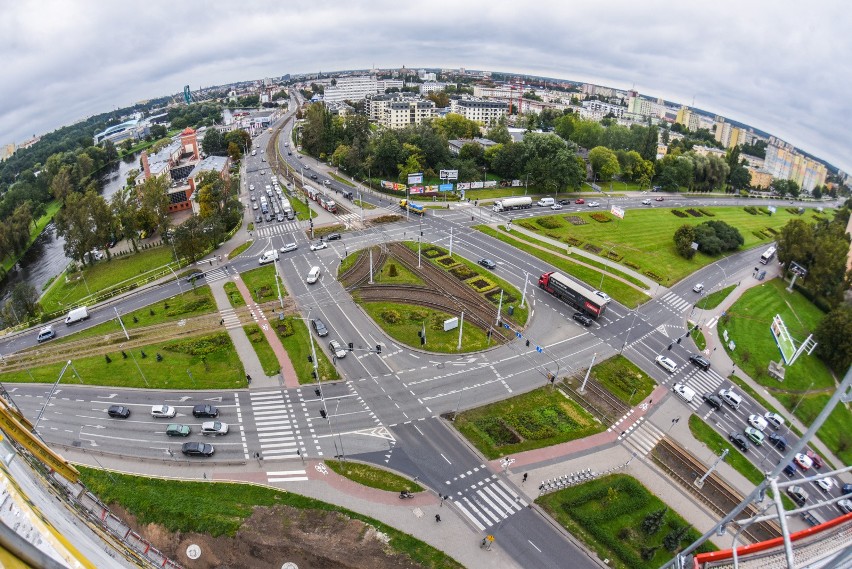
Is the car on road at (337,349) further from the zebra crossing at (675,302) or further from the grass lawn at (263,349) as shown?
the zebra crossing at (675,302)

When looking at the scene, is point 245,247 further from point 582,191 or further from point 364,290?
point 582,191

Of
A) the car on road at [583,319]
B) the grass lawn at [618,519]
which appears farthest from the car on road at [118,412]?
the car on road at [583,319]

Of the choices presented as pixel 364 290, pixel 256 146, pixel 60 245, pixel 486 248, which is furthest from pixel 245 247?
pixel 256 146

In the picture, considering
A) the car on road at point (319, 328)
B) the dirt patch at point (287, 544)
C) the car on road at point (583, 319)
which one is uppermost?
the car on road at point (319, 328)

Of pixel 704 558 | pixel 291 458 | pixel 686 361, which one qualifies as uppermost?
pixel 704 558

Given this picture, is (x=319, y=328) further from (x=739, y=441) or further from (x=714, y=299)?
(x=714, y=299)

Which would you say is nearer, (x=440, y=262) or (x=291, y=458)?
(x=291, y=458)

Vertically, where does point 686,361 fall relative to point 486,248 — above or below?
below
